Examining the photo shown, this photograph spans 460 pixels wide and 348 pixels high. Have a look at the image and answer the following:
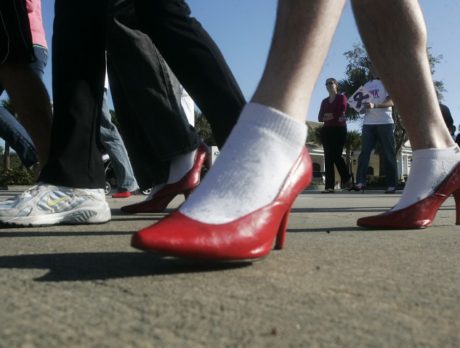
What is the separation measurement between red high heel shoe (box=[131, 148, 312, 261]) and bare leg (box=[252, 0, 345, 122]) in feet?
0.70

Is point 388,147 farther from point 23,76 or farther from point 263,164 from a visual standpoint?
point 263,164

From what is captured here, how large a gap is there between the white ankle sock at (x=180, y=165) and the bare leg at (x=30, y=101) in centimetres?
57

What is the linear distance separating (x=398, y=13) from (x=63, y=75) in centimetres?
117

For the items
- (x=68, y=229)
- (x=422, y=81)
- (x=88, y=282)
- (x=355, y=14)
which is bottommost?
(x=68, y=229)

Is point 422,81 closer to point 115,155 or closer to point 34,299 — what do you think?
point 34,299

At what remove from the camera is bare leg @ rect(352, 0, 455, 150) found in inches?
69.1

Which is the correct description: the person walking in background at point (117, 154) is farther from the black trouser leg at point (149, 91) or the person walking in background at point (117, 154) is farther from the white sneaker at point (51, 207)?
the white sneaker at point (51, 207)

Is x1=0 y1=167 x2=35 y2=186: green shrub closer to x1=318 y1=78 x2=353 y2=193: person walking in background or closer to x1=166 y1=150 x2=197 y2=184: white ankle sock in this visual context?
x1=318 y1=78 x2=353 y2=193: person walking in background

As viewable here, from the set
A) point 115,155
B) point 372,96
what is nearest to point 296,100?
point 115,155

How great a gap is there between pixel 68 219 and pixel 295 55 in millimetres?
1069

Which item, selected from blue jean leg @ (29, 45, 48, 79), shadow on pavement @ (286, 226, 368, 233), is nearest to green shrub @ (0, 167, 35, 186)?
blue jean leg @ (29, 45, 48, 79)

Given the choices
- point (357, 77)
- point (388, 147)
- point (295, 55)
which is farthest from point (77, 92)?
point (357, 77)

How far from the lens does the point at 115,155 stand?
192 inches

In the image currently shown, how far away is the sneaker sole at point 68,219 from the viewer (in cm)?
169
